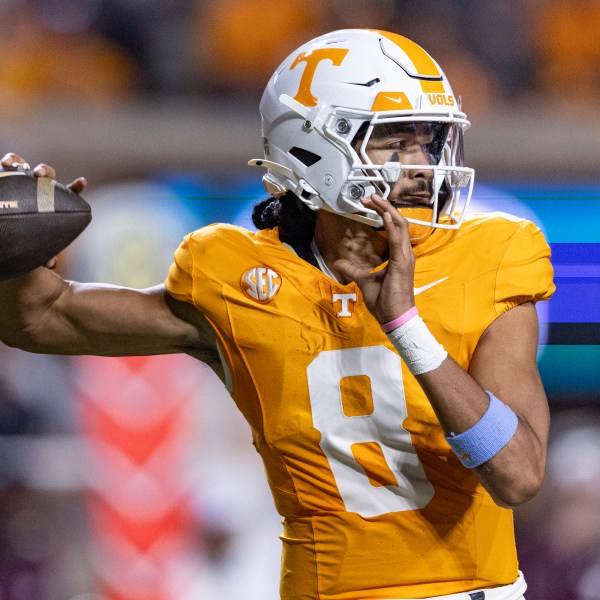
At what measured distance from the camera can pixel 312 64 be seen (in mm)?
1680

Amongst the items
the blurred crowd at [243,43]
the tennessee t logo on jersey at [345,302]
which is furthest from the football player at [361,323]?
the blurred crowd at [243,43]

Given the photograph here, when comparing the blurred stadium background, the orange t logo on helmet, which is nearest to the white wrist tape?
the orange t logo on helmet

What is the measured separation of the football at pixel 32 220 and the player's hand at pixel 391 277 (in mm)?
430

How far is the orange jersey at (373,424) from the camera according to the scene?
5.05 feet

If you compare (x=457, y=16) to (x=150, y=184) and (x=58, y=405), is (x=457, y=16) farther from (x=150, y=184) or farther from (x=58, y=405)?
(x=58, y=405)

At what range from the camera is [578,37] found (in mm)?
3719

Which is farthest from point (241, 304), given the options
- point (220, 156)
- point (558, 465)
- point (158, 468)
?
point (220, 156)

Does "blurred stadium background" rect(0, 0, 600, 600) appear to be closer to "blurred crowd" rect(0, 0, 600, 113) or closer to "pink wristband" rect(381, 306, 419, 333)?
"blurred crowd" rect(0, 0, 600, 113)

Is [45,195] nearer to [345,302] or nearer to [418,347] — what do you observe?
[345,302]

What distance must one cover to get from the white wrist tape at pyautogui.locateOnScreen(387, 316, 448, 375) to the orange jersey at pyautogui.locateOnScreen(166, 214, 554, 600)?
16 cm

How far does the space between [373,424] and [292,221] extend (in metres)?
0.37

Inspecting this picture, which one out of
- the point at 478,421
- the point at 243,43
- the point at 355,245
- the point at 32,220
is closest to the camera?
the point at 478,421

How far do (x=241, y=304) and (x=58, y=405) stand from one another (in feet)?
4.58

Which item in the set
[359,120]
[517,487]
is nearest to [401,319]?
[517,487]
